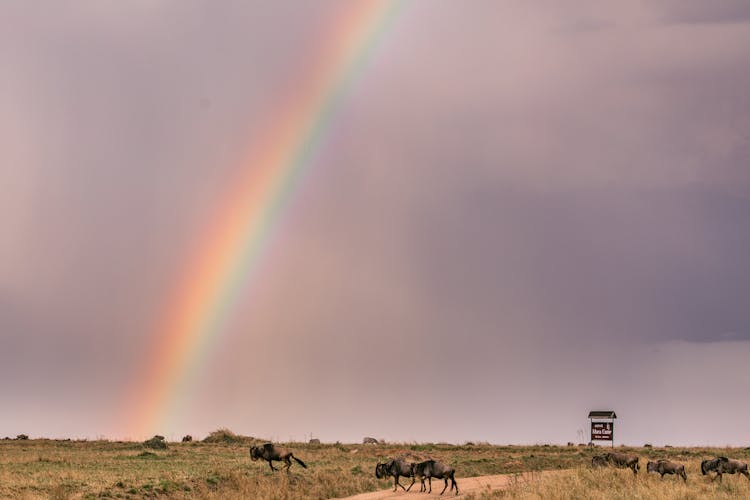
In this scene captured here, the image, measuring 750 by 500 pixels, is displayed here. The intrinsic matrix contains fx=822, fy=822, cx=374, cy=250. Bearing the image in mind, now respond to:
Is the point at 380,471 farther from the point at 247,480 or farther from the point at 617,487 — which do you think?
the point at 617,487

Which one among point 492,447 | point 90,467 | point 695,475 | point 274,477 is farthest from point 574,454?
point 90,467

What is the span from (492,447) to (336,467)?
38.0 metres

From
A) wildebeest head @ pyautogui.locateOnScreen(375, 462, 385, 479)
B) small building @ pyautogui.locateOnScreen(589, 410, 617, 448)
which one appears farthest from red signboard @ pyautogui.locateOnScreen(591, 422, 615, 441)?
wildebeest head @ pyautogui.locateOnScreen(375, 462, 385, 479)

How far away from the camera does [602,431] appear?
306 ft

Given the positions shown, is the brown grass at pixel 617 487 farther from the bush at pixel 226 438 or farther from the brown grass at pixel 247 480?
the bush at pixel 226 438

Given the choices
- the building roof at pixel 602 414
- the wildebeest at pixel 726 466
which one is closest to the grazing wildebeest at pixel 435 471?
the wildebeest at pixel 726 466

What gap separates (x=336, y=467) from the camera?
2028 inches

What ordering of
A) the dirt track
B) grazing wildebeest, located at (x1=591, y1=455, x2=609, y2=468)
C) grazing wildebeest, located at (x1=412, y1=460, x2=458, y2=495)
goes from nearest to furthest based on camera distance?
1. the dirt track
2. grazing wildebeest, located at (x1=412, y1=460, x2=458, y2=495)
3. grazing wildebeest, located at (x1=591, y1=455, x2=609, y2=468)

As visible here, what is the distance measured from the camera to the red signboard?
9294cm

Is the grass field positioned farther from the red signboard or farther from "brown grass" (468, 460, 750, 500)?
the red signboard

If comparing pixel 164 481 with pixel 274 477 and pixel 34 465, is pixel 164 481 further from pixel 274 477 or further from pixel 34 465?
pixel 34 465

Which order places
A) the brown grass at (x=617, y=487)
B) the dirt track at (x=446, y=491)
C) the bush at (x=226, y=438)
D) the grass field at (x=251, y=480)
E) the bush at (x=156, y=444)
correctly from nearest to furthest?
the brown grass at (x=617, y=487)
the grass field at (x=251, y=480)
the dirt track at (x=446, y=491)
the bush at (x=156, y=444)
the bush at (x=226, y=438)

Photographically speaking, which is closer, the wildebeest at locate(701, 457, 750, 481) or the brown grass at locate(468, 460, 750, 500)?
the brown grass at locate(468, 460, 750, 500)

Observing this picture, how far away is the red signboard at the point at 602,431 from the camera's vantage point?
9294 cm
